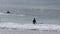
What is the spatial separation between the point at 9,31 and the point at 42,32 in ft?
2.50

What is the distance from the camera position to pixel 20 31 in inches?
115

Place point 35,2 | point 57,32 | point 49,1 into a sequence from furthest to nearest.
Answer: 1. point 35,2
2. point 49,1
3. point 57,32

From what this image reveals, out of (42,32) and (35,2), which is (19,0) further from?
(42,32)

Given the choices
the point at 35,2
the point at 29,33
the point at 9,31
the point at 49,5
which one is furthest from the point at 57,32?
the point at 35,2

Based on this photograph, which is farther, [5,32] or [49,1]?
[49,1]

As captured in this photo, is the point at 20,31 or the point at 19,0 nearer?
the point at 20,31

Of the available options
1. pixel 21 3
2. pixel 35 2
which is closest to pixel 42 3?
pixel 35 2

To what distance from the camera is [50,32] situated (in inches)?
111

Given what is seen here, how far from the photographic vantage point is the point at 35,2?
35.8 ft

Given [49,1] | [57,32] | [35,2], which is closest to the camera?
[57,32]

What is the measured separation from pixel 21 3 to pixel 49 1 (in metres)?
2.62

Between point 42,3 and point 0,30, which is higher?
point 42,3

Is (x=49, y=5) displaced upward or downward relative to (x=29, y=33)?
upward

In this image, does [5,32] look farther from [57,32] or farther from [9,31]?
[57,32]
